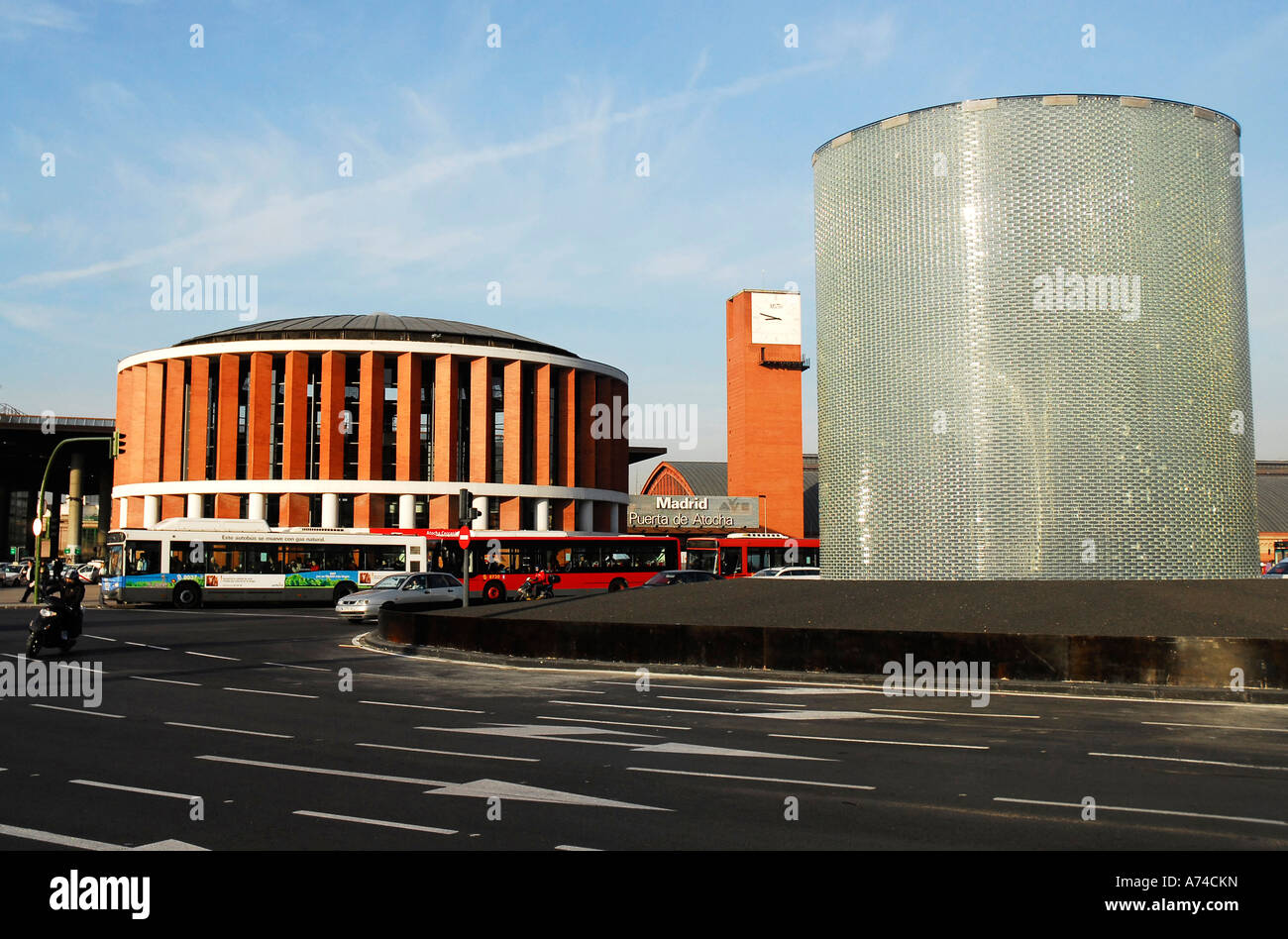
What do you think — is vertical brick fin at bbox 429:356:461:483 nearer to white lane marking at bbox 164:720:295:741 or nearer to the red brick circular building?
the red brick circular building

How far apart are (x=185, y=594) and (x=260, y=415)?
36.2 m

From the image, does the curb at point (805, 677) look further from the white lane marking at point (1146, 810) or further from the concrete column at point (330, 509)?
the concrete column at point (330, 509)

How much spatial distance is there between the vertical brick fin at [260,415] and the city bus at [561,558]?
2912 centimetres

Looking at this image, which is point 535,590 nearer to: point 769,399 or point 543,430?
point 543,430

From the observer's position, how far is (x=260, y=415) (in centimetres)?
7519

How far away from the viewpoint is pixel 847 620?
19.8m

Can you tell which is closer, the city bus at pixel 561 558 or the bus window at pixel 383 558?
the bus window at pixel 383 558

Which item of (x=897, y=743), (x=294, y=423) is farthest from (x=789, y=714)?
(x=294, y=423)

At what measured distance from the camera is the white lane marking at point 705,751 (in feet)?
33.9

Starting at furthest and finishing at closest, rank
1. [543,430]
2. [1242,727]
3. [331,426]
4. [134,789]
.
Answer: [543,430]
[331,426]
[1242,727]
[134,789]

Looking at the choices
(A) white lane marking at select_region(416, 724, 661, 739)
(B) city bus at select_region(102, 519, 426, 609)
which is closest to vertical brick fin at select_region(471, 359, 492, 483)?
(B) city bus at select_region(102, 519, 426, 609)

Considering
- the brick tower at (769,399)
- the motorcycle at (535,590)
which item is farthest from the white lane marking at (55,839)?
the brick tower at (769,399)
